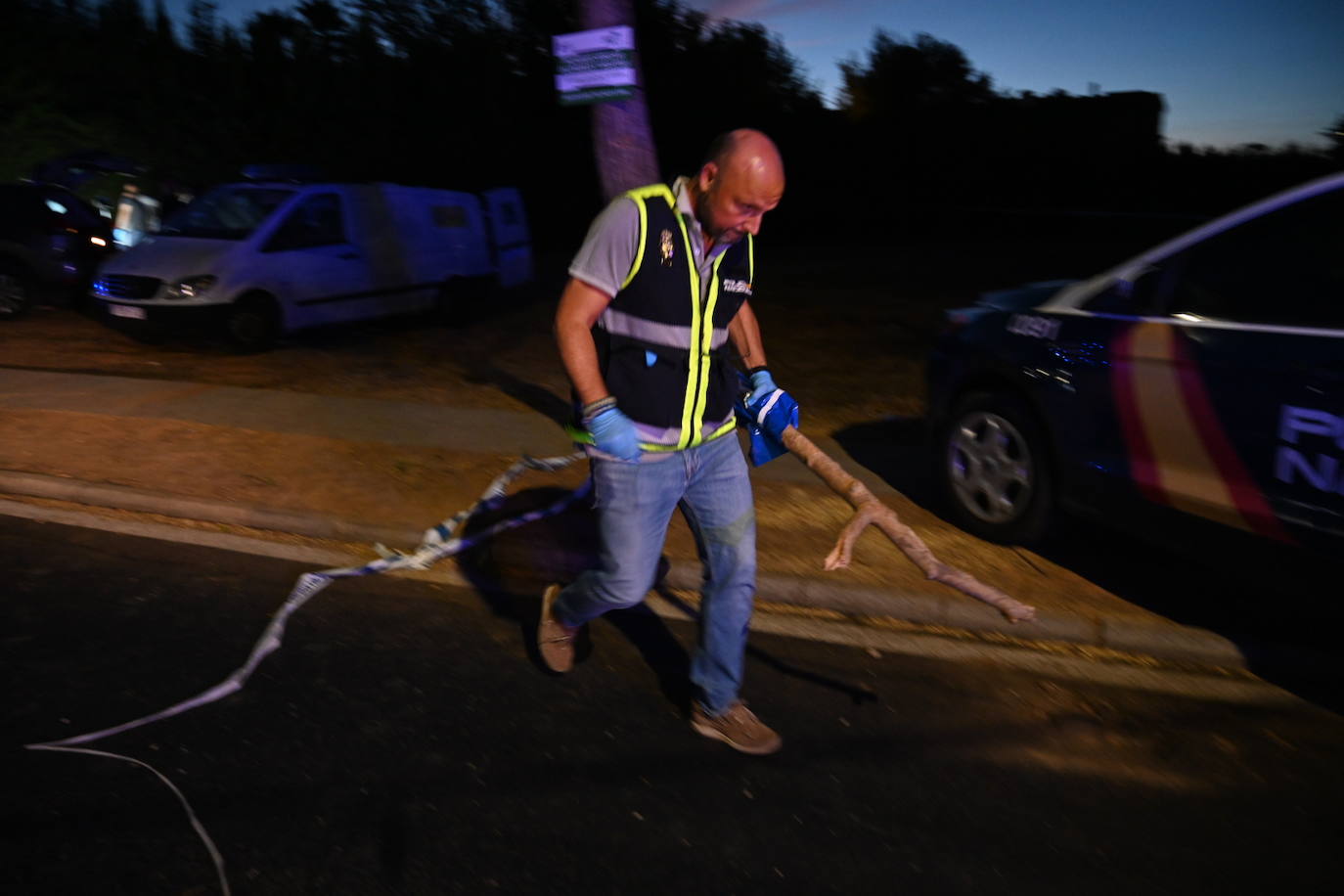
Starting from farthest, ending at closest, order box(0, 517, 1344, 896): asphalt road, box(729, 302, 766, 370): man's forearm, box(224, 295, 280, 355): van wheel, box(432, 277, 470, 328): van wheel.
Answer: box(432, 277, 470, 328): van wheel
box(224, 295, 280, 355): van wheel
box(729, 302, 766, 370): man's forearm
box(0, 517, 1344, 896): asphalt road

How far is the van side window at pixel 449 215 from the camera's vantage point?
43.3ft

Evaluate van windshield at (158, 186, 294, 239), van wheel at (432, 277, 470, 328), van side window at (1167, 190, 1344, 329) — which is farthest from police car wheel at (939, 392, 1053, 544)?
van wheel at (432, 277, 470, 328)

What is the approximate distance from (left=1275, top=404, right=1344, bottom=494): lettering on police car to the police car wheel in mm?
1277

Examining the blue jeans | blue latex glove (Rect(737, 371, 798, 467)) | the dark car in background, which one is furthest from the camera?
the dark car in background

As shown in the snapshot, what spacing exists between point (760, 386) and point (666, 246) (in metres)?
0.78

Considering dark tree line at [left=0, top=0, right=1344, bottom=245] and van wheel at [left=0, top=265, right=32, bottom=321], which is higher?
dark tree line at [left=0, top=0, right=1344, bottom=245]

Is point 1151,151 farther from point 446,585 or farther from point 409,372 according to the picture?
point 446,585

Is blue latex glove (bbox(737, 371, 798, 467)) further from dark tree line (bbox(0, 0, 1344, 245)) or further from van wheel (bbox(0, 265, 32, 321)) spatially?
dark tree line (bbox(0, 0, 1344, 245))

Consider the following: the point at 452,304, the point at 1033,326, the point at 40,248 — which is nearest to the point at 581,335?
the point at 1033,326

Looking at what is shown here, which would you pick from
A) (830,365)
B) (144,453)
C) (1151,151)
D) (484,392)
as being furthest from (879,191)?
(144,453)

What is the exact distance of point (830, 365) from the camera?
418 inches

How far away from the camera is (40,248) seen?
1266cm

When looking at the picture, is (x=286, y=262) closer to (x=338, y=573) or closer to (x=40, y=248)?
(x=40, y=248)

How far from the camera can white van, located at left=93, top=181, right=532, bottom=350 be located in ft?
34.2
